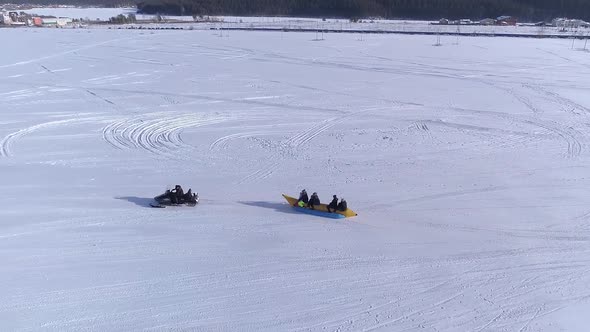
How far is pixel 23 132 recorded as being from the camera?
11.7m

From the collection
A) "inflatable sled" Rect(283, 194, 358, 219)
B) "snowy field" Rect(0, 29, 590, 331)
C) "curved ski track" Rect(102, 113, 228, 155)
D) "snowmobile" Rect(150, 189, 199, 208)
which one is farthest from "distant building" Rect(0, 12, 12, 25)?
"inflatable sled" Rect(283, 194, 358, 219)

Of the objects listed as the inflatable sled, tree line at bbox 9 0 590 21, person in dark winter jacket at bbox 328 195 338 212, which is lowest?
the inflatable sled

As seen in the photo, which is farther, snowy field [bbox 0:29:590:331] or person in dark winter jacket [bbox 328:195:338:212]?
person in dark winter jacket [bbox 328:195:338:212]

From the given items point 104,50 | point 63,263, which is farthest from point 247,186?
point 104,50

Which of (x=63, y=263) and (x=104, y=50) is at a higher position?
(x=104, y=50)

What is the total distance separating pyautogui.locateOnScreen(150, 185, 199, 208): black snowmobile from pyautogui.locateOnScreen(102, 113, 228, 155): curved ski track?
2598 mm

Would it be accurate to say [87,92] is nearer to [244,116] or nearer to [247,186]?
[244,116]

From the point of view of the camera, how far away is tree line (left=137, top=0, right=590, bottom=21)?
167 ft

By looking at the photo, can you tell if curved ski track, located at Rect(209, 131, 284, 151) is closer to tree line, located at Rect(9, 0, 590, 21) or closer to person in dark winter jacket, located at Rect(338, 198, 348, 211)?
person in dark winter jacket, located at Rect(338, 198, 348, 211)

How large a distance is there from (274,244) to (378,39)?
25.7 meters

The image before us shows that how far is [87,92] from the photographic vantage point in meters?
15.8

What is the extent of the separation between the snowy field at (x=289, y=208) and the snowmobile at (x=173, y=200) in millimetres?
132

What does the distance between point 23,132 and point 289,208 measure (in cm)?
668

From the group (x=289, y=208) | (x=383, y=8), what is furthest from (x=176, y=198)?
(x=383, y=8)
